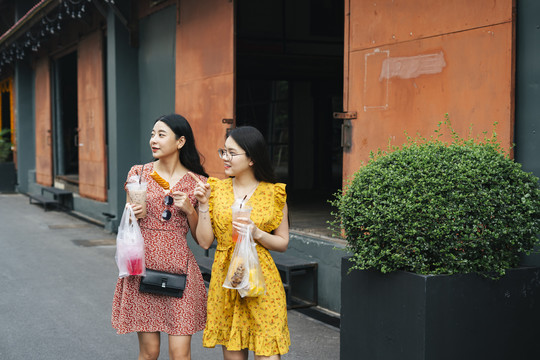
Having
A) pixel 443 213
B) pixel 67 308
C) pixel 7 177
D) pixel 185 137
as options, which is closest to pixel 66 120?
pixel 7 177

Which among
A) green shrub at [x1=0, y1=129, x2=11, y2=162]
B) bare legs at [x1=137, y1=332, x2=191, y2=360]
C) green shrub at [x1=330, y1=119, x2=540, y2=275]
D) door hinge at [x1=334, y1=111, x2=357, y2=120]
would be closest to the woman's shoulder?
green shrub at [x1=330, y1=119, x2=540, y2=275]

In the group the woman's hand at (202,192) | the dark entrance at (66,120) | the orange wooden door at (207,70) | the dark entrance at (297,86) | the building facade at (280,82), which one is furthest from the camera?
the dark entrance at (66,120)

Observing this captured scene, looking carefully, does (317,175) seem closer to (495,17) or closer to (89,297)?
(89,297)

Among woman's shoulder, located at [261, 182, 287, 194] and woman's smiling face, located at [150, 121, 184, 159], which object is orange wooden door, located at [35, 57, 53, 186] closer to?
woman's smiling face, located at [150, 121, 184, 159]

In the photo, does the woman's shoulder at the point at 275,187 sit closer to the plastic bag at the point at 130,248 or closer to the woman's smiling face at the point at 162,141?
the woman's smiling face at the point at 162,141

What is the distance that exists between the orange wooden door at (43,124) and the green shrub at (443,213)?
14.7 metres

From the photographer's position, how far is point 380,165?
3.95 meters

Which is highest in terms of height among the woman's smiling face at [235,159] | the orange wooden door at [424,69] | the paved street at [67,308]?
the orange wooden door at [424,69]

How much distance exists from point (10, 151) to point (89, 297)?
15671mm

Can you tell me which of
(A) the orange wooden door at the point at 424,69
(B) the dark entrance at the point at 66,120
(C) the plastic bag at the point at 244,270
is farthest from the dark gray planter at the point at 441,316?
(B) the dark entrance at the point at 66,120

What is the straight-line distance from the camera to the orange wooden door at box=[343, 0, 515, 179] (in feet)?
15.0

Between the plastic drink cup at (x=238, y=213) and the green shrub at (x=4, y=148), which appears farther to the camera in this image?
the green shrub at (x=4, y=148)

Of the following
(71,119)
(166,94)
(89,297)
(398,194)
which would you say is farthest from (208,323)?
(71,119)

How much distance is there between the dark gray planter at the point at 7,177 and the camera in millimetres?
20094
